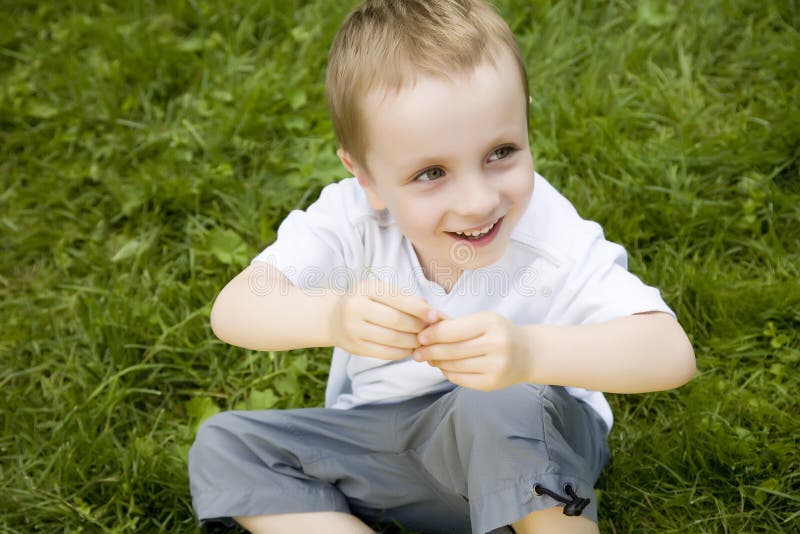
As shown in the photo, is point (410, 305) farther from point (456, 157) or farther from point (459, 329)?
point (456, 157)

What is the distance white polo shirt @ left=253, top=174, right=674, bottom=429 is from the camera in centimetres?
162

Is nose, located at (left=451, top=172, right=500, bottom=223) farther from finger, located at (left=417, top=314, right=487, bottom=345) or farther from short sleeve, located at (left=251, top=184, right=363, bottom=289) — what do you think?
short sleeve, located at (left=251, top=184, right=363, bottom=289)

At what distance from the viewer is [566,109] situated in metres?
2.57

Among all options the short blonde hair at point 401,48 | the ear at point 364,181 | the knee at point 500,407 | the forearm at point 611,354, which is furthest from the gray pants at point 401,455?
the short blonde hair at point 401,48

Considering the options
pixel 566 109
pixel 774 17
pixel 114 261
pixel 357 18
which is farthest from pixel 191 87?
pixel 774 17

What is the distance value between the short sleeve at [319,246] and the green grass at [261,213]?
535 millimetres

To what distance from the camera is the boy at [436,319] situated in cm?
146

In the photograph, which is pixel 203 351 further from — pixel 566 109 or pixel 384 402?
pixel 566 109

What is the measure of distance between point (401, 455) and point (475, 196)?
0.61m

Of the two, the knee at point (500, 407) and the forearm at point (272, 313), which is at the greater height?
the forearm at point (272, 313)

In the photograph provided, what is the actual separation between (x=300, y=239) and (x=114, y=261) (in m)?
0.94

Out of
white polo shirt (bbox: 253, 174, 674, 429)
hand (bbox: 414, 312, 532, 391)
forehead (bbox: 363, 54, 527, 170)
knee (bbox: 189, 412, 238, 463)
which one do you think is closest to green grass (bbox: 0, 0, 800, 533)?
knee (bbox: 189, 412, 238, 463)

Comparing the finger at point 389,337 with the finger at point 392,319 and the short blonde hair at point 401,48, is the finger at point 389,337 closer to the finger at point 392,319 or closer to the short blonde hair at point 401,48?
the finger at point 392,319

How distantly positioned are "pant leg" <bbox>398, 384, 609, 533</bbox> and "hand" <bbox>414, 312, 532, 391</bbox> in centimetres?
15
